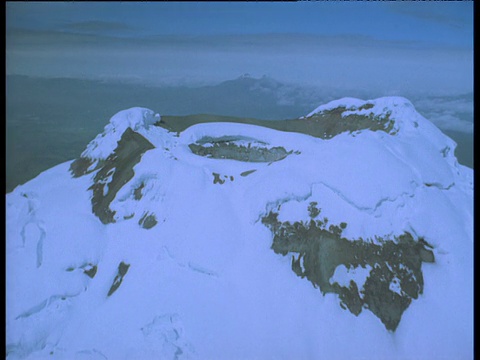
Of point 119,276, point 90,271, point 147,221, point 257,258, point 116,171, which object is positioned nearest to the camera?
point 257,258

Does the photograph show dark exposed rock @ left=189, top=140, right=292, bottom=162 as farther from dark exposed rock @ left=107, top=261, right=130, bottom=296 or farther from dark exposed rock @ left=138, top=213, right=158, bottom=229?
dark exposed rock @ left=107, top=261, right=130, bottom=296

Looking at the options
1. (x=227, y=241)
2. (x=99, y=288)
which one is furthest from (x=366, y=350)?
(x=99, y=288)

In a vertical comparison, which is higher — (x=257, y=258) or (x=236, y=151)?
(x=236, y=151)

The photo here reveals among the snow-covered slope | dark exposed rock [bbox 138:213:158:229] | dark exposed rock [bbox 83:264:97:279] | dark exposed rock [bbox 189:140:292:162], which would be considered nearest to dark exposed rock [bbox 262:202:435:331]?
the snow-covered slope

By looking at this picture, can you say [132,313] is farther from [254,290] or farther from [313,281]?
[313,281]

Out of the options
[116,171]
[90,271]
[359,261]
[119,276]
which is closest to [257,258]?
[359,261]

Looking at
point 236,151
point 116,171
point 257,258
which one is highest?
point 236,151

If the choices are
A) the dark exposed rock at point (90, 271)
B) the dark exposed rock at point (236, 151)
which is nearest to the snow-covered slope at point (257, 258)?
the dark exposed rock at point (90, 271)

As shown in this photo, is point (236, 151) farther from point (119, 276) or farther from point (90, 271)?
point (90, 271)
